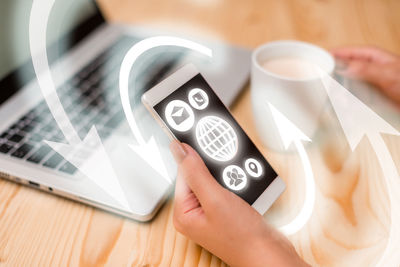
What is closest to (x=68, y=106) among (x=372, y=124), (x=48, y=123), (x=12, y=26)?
(x=48, y=123)

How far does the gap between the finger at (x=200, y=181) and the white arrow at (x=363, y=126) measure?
0.22 metres

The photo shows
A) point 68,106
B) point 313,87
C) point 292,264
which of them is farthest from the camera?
point 68,106

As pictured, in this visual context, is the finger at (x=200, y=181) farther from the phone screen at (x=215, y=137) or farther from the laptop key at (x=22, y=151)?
the laptop key at (x=22, y=151)

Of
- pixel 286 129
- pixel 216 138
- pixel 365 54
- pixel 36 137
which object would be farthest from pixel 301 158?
pixel 36 137

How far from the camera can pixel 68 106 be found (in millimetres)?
581

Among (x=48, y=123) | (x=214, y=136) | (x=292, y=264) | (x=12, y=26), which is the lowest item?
(x=292, y=264)

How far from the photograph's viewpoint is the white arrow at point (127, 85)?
19.8 inches

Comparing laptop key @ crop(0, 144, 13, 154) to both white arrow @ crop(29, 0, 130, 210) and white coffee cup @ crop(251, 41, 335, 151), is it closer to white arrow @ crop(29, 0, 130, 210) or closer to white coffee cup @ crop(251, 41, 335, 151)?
white arrow @ crop(29, 0, 130, 210)

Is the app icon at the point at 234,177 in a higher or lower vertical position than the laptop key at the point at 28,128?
lower

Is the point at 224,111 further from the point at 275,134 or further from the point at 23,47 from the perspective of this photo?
the point at 23,47

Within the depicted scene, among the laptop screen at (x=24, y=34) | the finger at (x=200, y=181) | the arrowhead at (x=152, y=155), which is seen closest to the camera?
the finger at (x=200, y=181)

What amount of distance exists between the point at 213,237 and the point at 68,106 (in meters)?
0.34

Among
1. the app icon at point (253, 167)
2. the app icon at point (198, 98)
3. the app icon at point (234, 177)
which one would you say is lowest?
the app icon at point (253, 167)

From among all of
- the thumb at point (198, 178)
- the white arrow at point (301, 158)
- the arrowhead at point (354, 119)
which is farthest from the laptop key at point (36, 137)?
the arrowhead at point (354, 119)
